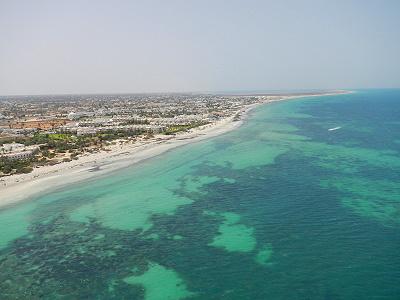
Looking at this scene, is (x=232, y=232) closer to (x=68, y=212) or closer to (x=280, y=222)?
(x=280, y=222)

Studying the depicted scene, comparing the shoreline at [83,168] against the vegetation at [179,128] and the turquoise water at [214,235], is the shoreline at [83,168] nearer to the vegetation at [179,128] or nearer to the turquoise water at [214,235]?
the turquoise water at [214,235]

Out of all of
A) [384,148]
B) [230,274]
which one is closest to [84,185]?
[230,274]

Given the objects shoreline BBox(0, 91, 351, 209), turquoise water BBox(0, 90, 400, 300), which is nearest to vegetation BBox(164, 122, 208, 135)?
shoreline BBox(0, 91, 351, 209)

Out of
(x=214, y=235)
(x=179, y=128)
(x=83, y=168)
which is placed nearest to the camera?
(x=214, y=235)

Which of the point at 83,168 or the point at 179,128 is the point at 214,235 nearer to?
the point at 83,168

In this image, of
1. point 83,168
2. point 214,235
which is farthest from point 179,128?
point 214,235
